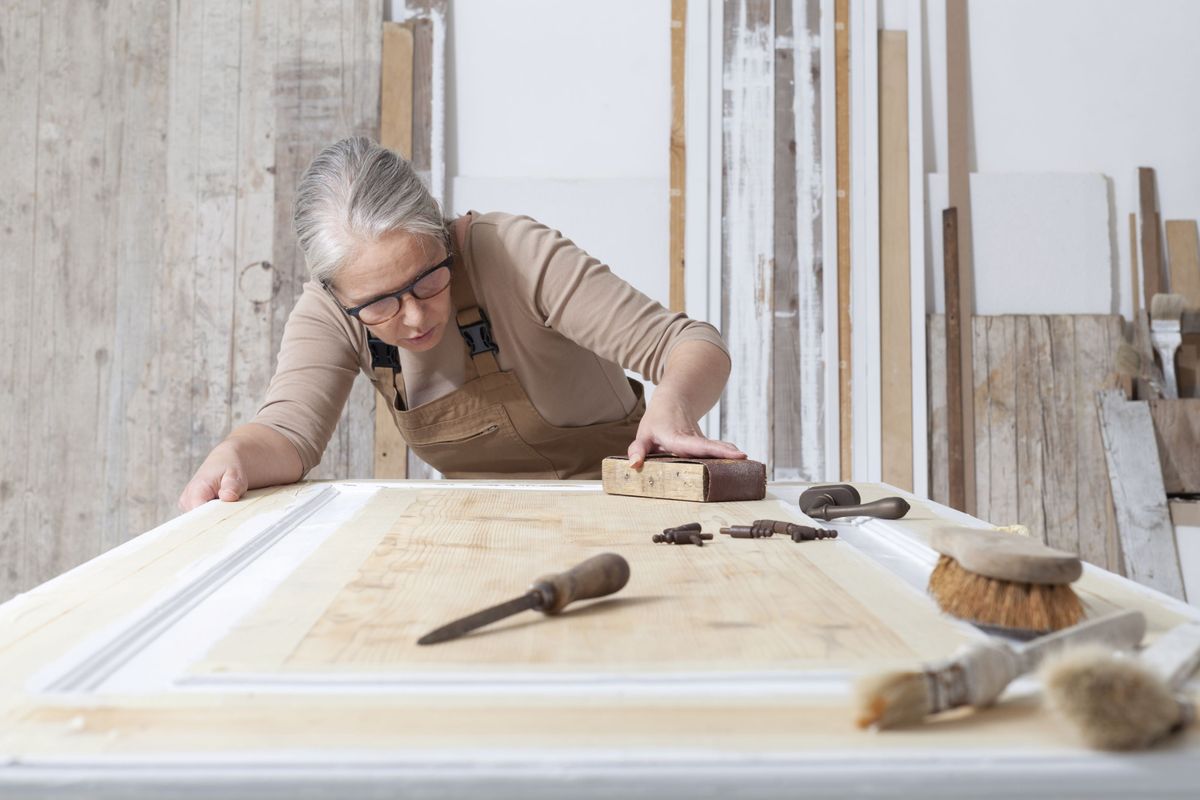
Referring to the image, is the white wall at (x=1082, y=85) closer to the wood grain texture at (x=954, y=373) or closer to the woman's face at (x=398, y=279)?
the wood grain texture at (x=954, y=373)

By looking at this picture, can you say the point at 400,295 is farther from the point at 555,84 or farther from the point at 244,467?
the point at 555,84

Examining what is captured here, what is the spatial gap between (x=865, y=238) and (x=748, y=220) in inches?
18.2

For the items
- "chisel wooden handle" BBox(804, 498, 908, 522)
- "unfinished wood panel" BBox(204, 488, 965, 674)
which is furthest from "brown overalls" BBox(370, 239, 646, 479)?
"chisel wooden handle" BBox(804, 498, 908, 522)

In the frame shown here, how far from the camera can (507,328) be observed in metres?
2.21

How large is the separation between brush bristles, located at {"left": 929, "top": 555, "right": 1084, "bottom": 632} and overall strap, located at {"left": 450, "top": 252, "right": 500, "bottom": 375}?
4.92ft

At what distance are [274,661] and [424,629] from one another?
0.14 m

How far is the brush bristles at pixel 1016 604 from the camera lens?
2.61 ft

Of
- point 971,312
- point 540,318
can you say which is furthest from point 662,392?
point 971,312

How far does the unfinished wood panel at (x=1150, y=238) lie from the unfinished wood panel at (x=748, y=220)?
1449mm

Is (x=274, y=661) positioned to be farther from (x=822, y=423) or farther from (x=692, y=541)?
(x=822, y=423)

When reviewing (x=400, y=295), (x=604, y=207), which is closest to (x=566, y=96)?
(x=604, y=207)

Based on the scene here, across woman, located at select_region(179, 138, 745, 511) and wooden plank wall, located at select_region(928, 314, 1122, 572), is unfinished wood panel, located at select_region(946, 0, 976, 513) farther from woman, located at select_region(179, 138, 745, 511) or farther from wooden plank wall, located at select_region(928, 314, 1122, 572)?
woman, located at select_region(179, 138, 745, 511)

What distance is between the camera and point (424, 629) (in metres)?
0.84

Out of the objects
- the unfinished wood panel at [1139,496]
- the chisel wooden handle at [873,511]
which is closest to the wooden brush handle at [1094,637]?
the chisel wooden handle at [873,511]
